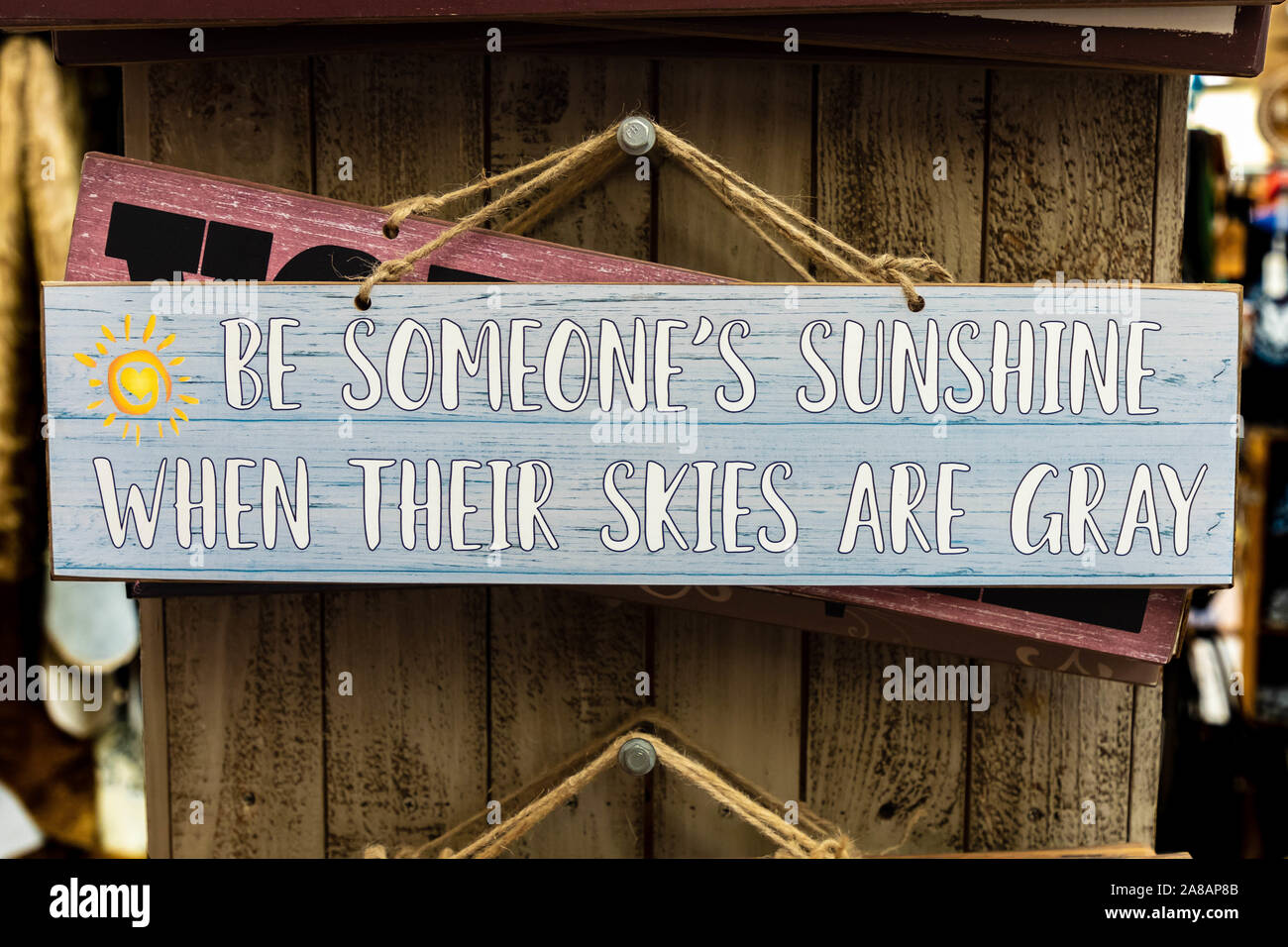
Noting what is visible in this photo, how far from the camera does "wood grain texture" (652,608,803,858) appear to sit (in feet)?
2.90

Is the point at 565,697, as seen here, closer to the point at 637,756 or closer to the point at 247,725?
the point at 637,756

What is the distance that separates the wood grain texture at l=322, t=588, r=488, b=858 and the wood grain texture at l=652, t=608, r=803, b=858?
0.20 metres

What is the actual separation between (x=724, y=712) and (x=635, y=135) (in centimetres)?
59

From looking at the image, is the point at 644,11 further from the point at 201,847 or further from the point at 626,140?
the point at 201,847

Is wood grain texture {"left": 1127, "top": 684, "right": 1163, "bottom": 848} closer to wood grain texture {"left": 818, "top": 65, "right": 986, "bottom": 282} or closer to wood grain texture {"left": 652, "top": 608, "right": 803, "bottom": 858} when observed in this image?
wood grain texture {"left": 652, "top": 608, "right": 803, "bottom": 858}

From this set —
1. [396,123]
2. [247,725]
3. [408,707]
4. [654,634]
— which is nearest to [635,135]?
[396,123]

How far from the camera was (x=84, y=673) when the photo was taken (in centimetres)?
123

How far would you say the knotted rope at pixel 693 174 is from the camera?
757 mm

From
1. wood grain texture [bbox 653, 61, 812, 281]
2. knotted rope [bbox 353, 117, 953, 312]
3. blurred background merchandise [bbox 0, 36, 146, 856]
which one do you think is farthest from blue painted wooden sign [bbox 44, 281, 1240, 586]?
blurred background merchandise [bbox 0, 36, 146, 856]

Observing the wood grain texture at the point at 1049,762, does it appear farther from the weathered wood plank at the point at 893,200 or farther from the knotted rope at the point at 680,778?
the knotted rope at the point at 680,778

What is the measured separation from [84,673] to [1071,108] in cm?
147

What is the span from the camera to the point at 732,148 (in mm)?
850

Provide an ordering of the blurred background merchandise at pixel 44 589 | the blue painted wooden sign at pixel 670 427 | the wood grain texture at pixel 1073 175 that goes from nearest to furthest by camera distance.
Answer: the blue painted wooden sign at pixel 670 427 < the wood grain texture at pixel 1073 175 < the blurred background merchandise at pixel 44 589

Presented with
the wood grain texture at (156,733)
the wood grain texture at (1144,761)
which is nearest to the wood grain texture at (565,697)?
the wood grain texture at (156,733)
